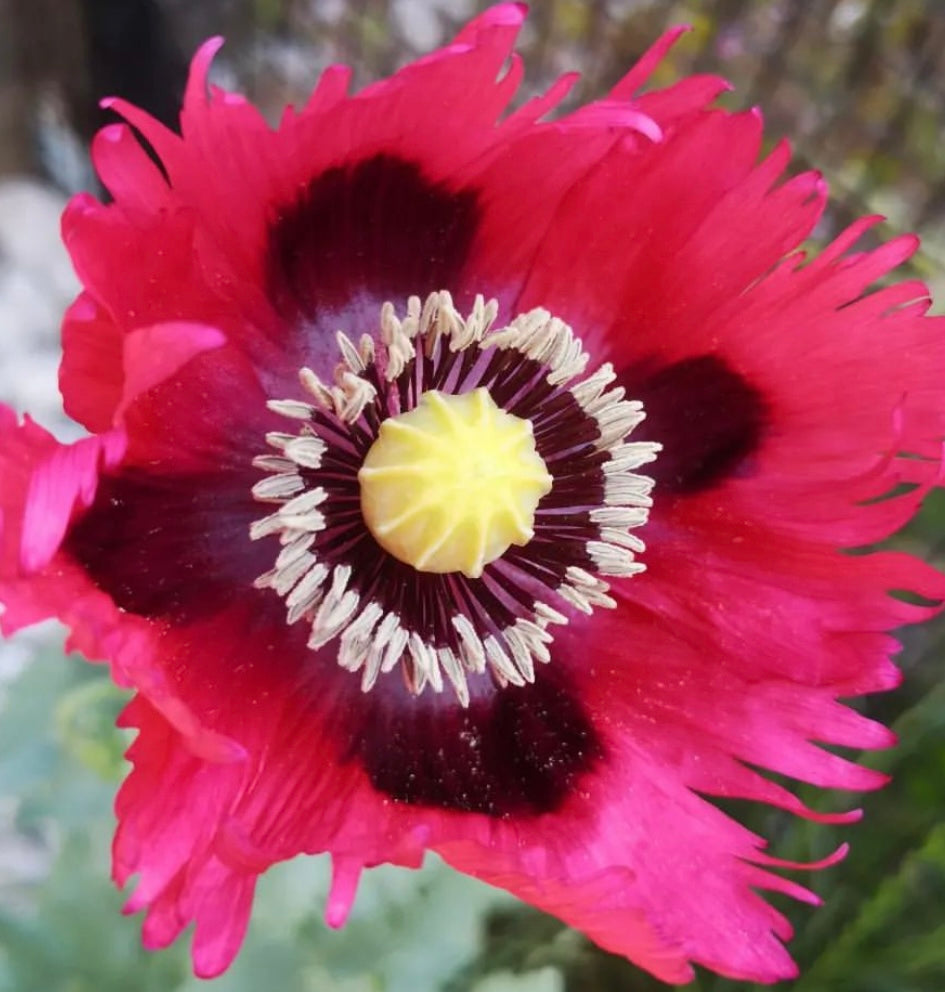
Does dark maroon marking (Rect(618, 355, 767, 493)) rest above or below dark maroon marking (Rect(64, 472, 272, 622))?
above

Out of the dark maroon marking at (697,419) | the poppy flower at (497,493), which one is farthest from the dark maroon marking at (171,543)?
the dark maroon marking at (697,419)

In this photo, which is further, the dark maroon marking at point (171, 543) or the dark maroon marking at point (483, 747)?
the dark maroon marking at point (483, 747)

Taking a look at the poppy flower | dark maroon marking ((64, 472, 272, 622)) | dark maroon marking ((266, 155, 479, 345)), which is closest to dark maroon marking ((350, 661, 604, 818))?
the poppy flower

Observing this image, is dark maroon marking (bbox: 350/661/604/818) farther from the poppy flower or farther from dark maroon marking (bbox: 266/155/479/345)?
dark maroon marking (bbox: 266/155/479/345)

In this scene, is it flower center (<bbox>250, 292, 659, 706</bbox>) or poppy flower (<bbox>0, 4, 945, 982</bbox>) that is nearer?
poppy flower (<bbox>0, 4, 945, 982</bbox>)

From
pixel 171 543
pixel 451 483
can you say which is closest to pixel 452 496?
pixel 451 483

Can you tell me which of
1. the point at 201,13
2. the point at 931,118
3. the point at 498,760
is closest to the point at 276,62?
the point at 201,13

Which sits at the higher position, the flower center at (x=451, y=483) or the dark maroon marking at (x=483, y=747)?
the flower center at (x=451, y=483)

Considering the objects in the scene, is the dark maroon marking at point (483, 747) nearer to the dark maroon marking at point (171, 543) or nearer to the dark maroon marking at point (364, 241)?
the dark maroon marking at point (171, 543)
